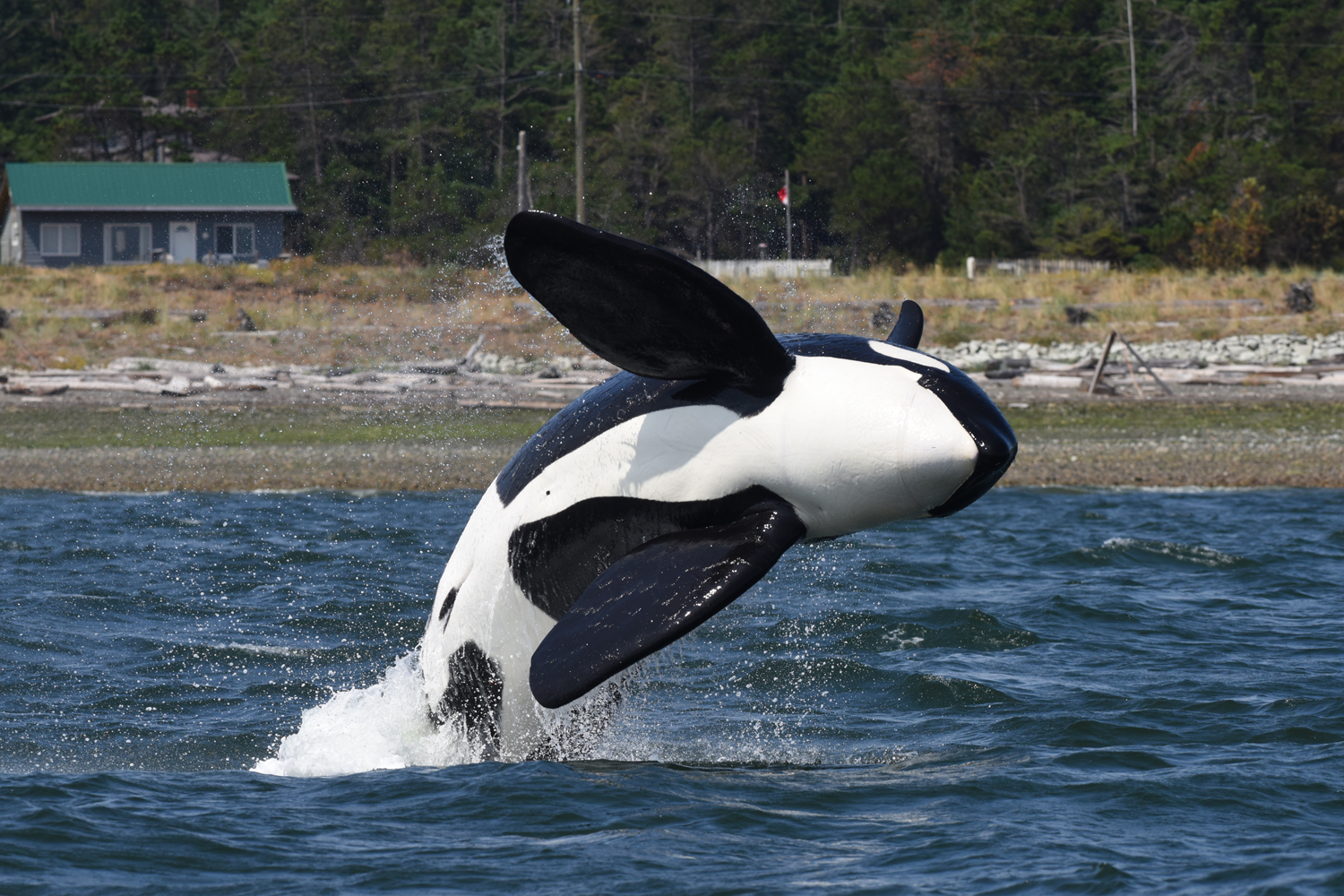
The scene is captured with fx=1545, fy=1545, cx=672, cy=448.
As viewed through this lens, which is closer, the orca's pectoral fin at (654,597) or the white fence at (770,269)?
the orca's pectoral fin at (654,597)

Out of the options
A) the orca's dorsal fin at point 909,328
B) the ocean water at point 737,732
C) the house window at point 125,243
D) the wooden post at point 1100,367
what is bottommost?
the ocean water at point 737,732

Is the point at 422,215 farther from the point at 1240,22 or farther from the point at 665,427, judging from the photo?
the point at 665,427

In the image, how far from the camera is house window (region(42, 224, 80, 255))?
54750 mm

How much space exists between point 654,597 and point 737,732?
9.23 ft

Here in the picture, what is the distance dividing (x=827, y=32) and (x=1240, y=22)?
56.4ft

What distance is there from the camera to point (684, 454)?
Result: 17.8 feet

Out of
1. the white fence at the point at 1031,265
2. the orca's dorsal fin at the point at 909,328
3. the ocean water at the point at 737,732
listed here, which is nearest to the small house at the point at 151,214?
the white fence at the point at 1031,265

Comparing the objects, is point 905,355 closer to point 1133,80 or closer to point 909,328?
point 909,328

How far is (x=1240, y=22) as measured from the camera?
202 ft

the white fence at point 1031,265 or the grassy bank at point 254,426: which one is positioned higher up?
the white fence at point 1031,265

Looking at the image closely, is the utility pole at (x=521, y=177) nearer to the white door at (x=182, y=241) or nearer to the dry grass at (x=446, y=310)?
the dry grass at (x=446, y=310)

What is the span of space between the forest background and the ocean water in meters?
34.1

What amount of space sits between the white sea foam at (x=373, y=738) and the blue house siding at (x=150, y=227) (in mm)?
48480

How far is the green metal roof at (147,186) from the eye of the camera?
53.0 meters
